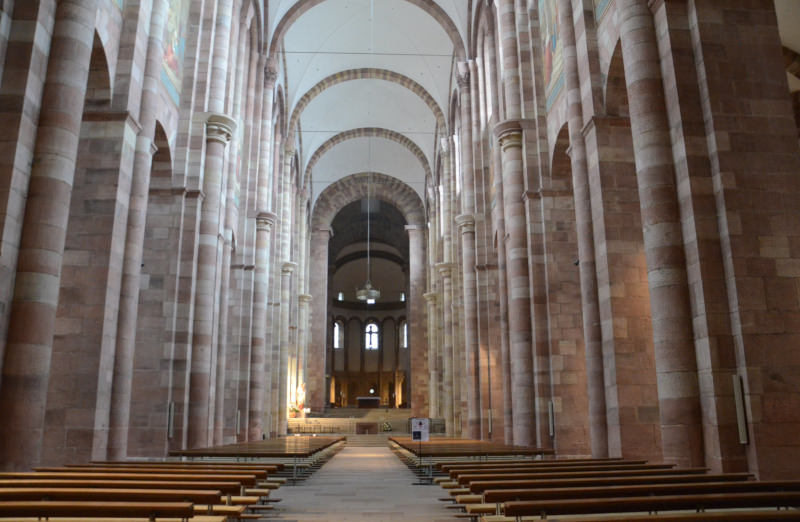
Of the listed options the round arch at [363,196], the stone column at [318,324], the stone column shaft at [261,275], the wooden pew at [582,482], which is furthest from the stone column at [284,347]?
the wooden pew at [582,482]

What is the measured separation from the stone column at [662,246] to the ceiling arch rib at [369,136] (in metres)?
32.5

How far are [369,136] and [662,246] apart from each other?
34.8m

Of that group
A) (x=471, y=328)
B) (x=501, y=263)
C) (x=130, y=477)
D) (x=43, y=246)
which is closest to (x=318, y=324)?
(x=471, y=328)

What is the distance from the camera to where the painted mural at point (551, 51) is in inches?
592

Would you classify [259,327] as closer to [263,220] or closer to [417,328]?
[263,220]

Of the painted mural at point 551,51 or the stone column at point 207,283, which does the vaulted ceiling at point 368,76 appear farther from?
the stone column at point 207,283

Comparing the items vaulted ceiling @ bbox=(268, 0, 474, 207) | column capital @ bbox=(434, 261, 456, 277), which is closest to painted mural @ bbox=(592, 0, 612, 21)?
vaulted ceiling @ bbox=(268, 0, 474, 207)

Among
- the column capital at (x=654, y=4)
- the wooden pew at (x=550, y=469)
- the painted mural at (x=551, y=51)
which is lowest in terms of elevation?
the wooden pew at (x=550, y=469)

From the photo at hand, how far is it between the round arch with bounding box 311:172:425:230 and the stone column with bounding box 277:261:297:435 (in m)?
14.9

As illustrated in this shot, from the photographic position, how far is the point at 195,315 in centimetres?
1623

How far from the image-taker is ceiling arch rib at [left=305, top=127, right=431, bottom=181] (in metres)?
41.7

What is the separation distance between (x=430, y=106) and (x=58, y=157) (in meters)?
28.2

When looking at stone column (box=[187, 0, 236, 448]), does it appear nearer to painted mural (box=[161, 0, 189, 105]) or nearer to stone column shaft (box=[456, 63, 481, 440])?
painted mural (box=[161, 0, 189, 105])

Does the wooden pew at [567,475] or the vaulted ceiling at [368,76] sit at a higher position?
the vaulted ceiling at [368,76]
